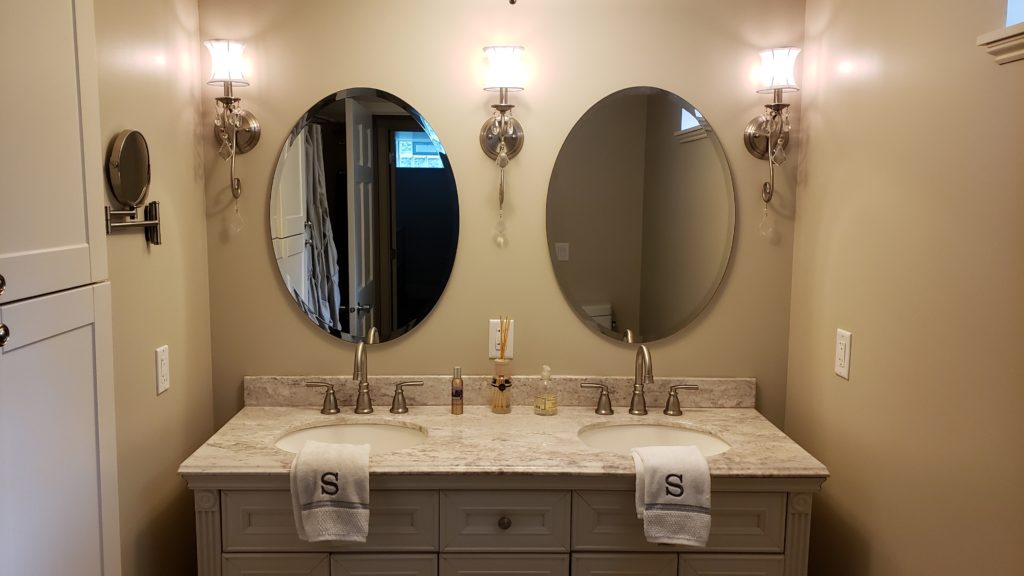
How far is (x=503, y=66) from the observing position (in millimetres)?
2160

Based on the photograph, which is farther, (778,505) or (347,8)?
(347,8)

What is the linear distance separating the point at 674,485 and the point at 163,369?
4.30ft

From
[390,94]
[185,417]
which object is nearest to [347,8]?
[390,94]

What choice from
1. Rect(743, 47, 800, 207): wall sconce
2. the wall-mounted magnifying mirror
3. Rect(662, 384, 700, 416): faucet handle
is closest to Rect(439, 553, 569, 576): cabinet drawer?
Rect(662, 384, 700, 416): faucet handle

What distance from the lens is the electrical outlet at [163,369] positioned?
1.91 metres

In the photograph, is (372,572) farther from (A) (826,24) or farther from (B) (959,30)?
(A) (826,24)

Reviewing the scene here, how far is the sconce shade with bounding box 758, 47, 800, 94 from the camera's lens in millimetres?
2160

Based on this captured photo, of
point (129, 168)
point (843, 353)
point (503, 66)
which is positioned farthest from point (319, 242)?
point (843, 353)

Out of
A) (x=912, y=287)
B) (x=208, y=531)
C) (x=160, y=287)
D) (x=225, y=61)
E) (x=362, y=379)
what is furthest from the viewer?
(x=362, y=379)

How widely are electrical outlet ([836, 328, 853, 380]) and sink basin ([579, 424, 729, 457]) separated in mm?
394

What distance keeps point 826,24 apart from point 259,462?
6.29 feet

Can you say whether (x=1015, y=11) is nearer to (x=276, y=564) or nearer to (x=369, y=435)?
(x=369, y=435)

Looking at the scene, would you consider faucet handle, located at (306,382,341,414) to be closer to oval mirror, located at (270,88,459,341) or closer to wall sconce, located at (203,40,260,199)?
oval mirror, located at (270,88,459,341)

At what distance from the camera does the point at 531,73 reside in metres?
2.25
